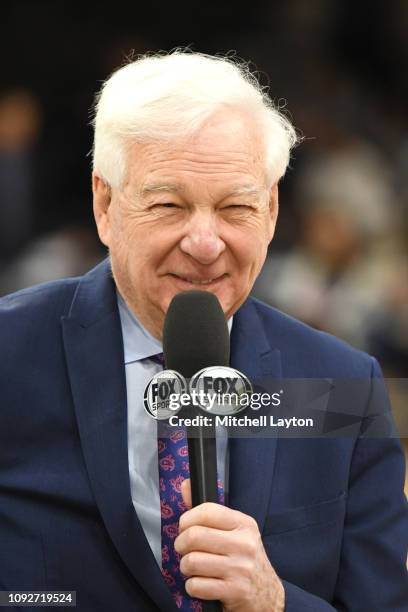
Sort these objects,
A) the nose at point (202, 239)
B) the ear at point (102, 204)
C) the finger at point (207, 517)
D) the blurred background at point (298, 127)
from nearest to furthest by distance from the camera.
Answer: the finger at point (207, 517) → the nose at point (202, 239) → the ear at point (102, 204) → the blurred background at point (298, 127)

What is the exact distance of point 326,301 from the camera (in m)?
3.98

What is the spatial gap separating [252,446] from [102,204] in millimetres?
392

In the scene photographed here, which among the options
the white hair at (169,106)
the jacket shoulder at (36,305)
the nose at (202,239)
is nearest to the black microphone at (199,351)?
the nose at (202,239)

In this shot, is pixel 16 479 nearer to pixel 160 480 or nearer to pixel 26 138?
pixel 160 480

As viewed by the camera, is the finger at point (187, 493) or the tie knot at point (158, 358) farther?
the tie knot at point (158, 358)

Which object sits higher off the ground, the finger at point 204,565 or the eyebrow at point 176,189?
the eyebrow at point 176,189

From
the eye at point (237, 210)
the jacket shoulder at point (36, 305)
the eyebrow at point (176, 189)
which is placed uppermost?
the eyebrow at point (176, 189)

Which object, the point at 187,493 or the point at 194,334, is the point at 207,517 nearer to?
the point at 187,493

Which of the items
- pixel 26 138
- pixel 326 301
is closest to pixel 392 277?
pixel 326 301

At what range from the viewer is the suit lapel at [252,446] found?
136cm

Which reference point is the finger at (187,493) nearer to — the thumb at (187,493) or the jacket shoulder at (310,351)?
the thumb at (187,493)

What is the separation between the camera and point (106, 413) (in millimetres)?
1362

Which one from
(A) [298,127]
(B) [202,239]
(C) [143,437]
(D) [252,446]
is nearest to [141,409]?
(C) [143,437]

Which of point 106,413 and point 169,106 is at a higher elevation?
point 169,106
